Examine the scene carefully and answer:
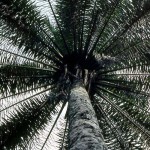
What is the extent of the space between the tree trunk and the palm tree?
3.67ft

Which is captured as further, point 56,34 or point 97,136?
point 56,34

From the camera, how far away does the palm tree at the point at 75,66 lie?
7.64m

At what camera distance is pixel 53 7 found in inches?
329

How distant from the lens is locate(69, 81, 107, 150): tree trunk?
4.21 m

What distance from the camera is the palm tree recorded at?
7645 millimetres

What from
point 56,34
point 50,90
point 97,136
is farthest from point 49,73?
point 97,136

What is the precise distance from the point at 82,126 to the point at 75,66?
3046 mm

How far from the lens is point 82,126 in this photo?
4.82 metres

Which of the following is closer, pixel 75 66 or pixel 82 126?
pixel 82 126

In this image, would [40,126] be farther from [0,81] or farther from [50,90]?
[0,81]

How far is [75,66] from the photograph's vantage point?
773cm

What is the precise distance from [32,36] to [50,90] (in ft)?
4.98

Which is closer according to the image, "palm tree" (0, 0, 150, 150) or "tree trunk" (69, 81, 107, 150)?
"tree trunk" (69, 81, 107, 150)

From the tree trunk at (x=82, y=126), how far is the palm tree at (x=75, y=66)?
3.67 feet
